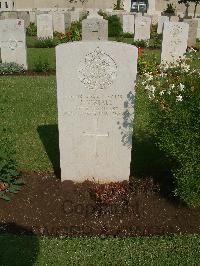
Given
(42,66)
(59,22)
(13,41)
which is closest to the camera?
(42,66)

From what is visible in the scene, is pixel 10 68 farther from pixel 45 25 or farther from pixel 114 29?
pixel 114 29

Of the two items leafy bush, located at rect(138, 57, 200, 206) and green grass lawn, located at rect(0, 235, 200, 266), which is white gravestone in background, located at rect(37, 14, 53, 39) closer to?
leafy bush, located at rect(138, 57, 200, 206)

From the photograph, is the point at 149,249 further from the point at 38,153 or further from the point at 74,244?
the point at 38,153

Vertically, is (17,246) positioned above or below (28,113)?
below

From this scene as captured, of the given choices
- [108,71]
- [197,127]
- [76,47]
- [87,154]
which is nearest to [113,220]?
[87,154]

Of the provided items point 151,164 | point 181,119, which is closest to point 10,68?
point 151,164

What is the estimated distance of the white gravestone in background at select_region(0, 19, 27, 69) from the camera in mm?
12391

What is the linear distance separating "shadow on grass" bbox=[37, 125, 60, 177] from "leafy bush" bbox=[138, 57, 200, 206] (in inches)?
79.1

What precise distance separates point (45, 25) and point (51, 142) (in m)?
13.6

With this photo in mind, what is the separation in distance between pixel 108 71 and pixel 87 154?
1.21m

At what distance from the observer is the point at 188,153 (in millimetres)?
4523

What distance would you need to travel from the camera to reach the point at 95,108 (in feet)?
16.7

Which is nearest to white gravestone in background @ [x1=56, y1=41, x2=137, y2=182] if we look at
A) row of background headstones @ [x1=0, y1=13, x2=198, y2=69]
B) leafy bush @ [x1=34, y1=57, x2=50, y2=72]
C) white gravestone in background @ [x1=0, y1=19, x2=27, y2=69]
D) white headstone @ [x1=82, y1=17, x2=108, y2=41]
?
row of background headstones @ [x1=0, y1=13, x2=198, y2=69]

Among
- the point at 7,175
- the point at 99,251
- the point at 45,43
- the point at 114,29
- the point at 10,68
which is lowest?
the point at 99,251
